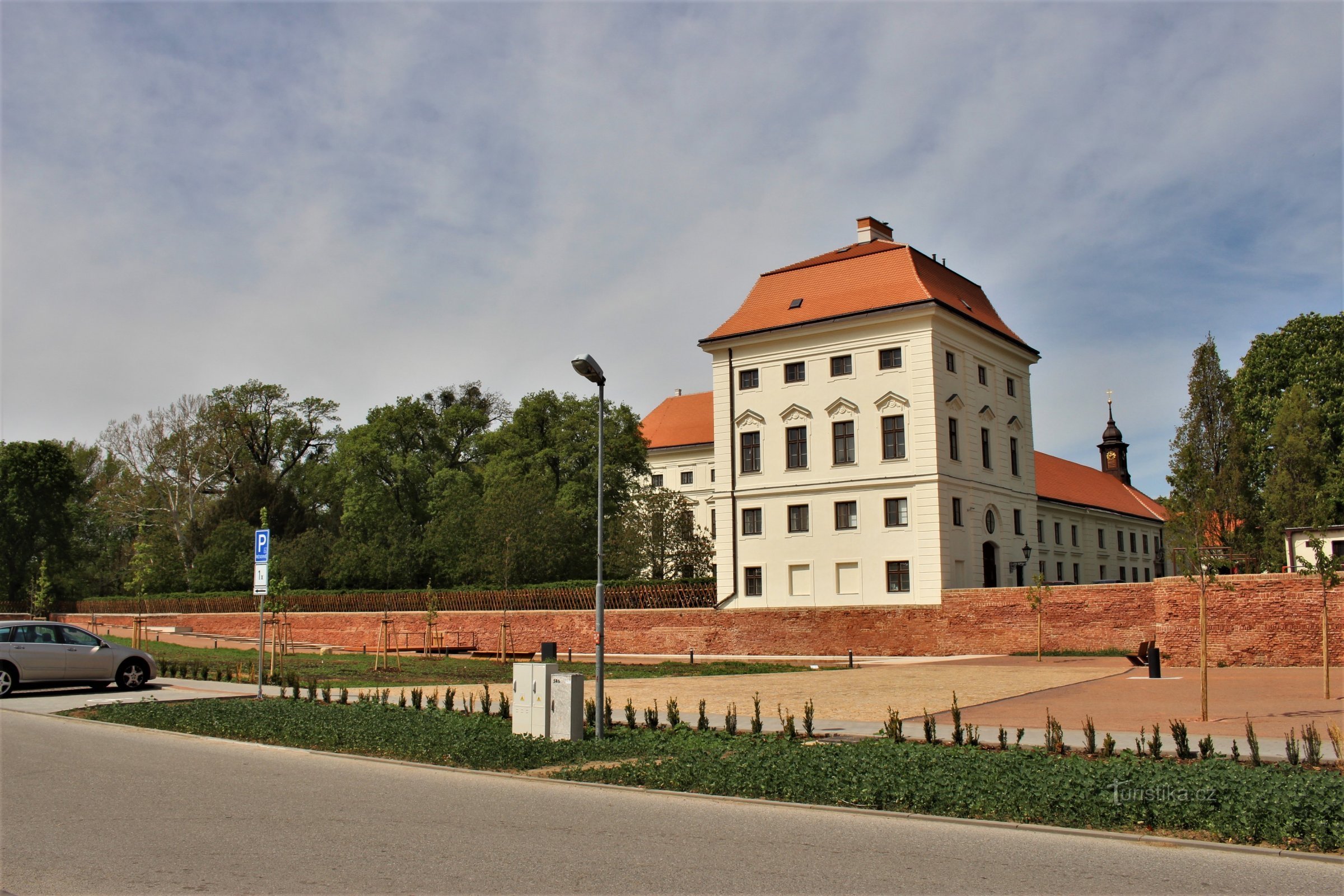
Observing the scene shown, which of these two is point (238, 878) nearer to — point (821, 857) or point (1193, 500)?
point (821, 857)

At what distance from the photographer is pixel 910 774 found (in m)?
9.91

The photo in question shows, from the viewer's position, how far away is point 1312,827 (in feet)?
25.1

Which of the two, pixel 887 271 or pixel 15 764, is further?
pixel 887 271

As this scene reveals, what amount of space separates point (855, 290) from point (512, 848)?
38.2 meters

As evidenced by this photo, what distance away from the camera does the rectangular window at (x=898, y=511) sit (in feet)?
132

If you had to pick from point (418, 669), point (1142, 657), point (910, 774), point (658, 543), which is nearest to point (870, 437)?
point (658, 543)

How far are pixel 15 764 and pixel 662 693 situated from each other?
1196 cm

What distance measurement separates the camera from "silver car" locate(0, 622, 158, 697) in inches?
804

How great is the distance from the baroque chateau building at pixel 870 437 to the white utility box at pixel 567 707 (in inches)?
1085

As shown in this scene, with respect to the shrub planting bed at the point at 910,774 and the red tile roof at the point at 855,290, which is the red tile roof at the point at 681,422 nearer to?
the red tile roof at the point at 855,290

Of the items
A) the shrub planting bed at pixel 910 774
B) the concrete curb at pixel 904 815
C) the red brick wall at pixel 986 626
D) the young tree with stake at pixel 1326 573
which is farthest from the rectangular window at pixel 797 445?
the concrete curb at pixel 904 815

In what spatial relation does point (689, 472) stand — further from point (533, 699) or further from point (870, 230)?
point (533, 699)

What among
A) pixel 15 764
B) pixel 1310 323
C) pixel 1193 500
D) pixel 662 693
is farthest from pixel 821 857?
pixel 1310 323

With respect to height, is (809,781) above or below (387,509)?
below
